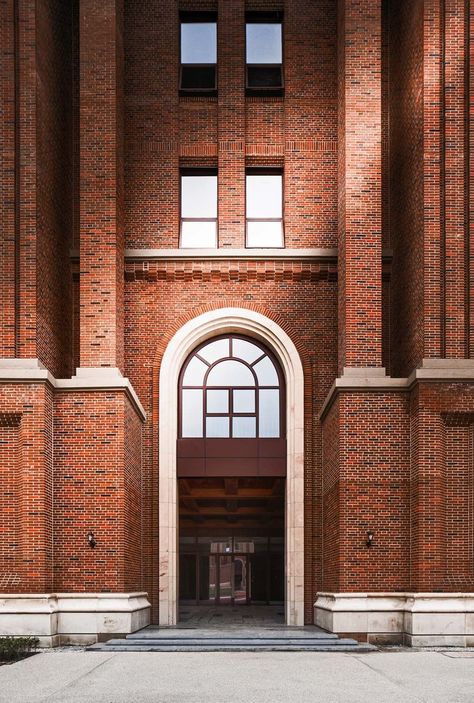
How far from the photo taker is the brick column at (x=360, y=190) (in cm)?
2211

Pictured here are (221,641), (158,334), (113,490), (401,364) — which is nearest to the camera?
(221,641)

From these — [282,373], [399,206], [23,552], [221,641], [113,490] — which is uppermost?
[399,206]

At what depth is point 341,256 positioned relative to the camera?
23.2 m

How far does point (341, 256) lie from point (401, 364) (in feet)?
9.82

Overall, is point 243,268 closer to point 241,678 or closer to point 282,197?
point 282,197

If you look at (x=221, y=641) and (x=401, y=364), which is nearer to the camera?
(x=221, y=641)

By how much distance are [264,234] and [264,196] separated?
1.10 metres

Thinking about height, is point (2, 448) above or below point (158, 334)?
below

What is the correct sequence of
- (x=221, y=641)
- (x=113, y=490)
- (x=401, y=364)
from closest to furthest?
(x=221, y=641), (x=113, y=490), (x=401, y=364)

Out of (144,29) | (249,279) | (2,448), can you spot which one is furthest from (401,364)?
(144,29)

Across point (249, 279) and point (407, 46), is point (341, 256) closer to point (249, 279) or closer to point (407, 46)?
point (249, 279)

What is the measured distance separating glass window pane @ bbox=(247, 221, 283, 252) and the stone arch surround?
1960mm

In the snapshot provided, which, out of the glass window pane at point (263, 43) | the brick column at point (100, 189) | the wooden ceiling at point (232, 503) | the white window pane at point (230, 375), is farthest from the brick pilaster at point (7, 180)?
the wooden ceiling at point (232, 503)

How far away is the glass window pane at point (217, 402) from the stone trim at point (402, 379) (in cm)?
328
